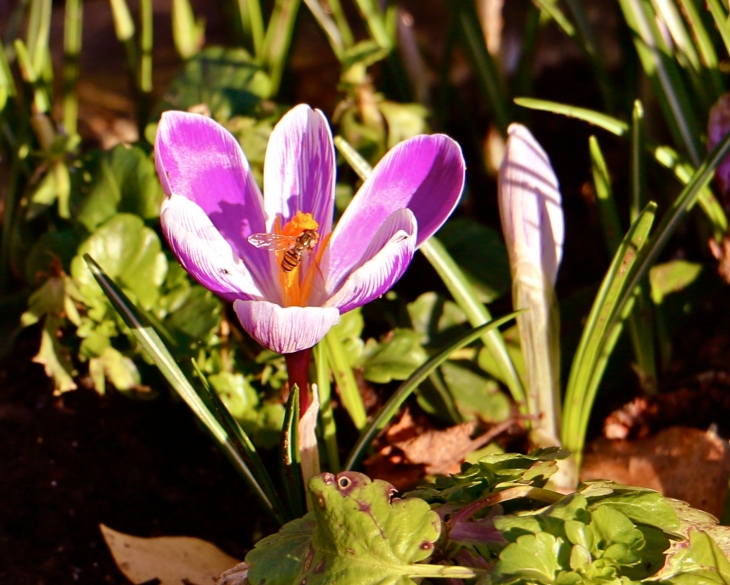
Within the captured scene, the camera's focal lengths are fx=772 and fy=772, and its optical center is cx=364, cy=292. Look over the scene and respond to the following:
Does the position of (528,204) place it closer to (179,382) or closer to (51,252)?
(179,382)

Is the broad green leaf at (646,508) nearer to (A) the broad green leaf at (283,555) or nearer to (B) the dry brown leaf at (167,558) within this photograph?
(A) the broad green leaf at (283,555)

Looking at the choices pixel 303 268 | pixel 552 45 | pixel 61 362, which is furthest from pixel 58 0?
pixel 303 268

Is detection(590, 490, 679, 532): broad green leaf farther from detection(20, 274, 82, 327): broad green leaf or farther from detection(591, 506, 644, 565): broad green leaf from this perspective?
detection(20, 274, 82, 327): broad green leaf

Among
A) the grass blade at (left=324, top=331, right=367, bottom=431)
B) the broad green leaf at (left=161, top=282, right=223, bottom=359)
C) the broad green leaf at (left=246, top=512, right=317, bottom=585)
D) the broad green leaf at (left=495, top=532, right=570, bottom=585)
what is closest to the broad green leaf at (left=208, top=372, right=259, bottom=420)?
the broad green leaf at (left=161, top=282, right=223, bottom=359)

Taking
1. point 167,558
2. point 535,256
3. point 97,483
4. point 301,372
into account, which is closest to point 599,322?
point 535,256

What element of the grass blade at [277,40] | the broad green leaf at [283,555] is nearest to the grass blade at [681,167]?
the grass blade at [277,40]

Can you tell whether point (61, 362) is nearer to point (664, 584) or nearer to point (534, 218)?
point (534, 218)
